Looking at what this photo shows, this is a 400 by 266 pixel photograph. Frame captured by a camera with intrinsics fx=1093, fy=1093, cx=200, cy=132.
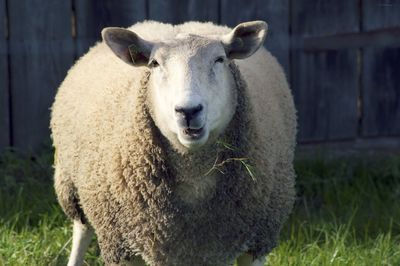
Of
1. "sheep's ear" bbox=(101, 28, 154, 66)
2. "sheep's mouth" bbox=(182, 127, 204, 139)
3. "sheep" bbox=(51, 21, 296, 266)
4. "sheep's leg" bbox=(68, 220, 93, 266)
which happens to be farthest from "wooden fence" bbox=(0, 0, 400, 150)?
"sheep's mouth" bbox=(182, 127, 204, 139)

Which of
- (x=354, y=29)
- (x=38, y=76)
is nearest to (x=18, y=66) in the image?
(x=38, y=76)

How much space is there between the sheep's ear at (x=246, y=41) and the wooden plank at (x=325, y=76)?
248cm

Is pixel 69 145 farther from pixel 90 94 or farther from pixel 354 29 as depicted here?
pixel 354 29

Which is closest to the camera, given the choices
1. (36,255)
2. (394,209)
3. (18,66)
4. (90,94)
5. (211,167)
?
(211,167)

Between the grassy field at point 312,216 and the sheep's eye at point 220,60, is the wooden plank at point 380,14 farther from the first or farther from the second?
the sheep's eye at point 220,60

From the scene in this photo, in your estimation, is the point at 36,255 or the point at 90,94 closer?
the point at 90,94

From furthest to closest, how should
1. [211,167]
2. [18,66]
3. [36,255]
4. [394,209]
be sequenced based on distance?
[18,66], [394,209], [36,255], [211,167]

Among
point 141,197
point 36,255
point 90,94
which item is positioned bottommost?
point 36,255

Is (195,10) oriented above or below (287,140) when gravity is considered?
above

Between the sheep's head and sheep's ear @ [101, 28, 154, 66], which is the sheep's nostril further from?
sheep's ear @ [101, 28, 154, 66]

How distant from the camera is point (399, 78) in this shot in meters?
7.19

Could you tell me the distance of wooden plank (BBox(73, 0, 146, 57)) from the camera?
22.4 ft

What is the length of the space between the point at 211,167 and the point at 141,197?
12.6 inches

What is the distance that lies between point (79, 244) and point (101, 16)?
6.13ft
